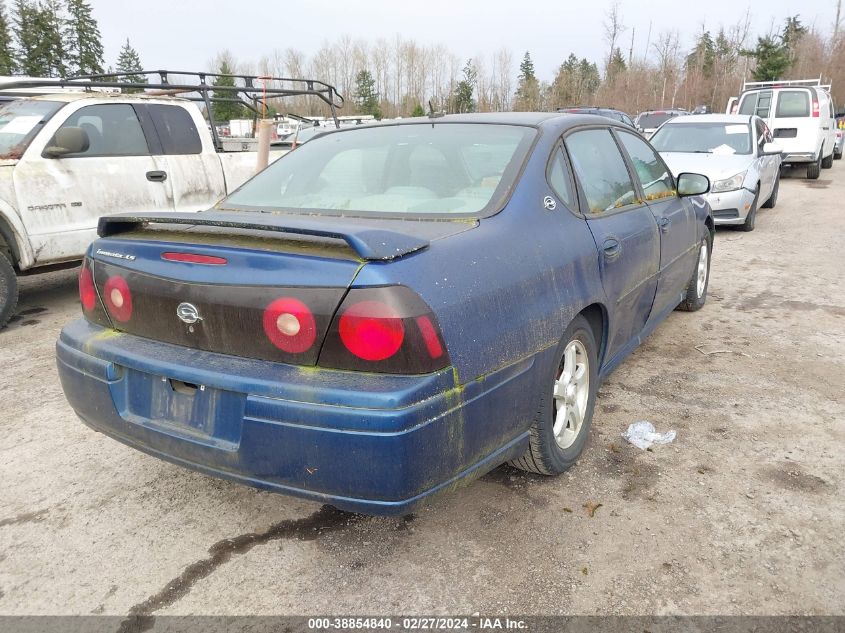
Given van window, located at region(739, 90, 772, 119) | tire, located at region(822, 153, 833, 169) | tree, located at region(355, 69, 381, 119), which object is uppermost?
tree, located at region(355, 69, 381, 119)

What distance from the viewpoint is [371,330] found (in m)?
1.92

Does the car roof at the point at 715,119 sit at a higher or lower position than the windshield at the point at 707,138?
higher

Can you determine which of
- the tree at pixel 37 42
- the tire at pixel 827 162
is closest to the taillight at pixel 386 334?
the tire at pixel 827 162

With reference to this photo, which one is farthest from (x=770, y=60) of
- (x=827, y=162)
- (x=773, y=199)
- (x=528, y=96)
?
(x=773, y=199)

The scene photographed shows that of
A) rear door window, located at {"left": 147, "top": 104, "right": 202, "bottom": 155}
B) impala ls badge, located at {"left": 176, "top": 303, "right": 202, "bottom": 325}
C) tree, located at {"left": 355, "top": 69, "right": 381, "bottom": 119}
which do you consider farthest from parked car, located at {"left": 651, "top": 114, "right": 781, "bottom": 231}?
tree, located at {"left": 355, "top": 69, "right": 381, "bottom": 119}

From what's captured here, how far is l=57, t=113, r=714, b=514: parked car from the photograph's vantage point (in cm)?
194

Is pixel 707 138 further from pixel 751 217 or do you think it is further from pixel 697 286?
pixel 697 286

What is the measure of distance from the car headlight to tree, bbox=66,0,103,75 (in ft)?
172

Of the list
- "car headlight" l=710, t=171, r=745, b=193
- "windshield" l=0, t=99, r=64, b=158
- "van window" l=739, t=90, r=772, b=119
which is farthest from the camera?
"van window" l=739, t=90, r=772, b=119

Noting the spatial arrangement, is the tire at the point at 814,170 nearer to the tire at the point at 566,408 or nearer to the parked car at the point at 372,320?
the parked car at the point at 372,320

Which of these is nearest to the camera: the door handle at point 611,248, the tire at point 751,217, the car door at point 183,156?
the door handle at point 611,248

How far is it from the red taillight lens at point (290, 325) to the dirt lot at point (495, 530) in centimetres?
70

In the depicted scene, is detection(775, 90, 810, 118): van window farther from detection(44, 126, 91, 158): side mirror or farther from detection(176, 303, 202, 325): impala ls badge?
detection(176, 303, 202, 325): impala ls badge

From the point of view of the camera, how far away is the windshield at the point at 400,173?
8.81ft
